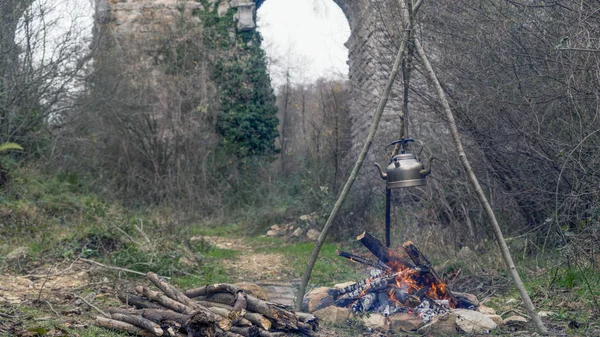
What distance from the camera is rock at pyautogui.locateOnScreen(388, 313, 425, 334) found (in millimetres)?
5434

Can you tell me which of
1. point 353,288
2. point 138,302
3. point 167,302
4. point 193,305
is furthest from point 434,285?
point 138,302

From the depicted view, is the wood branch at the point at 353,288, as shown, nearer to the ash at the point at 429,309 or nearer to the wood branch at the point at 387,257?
the wood branch at the point at 387,257

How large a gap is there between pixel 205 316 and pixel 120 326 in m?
0.77

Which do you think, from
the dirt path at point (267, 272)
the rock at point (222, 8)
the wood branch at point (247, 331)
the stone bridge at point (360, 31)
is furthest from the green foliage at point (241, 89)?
the wood branch at point (247, 331)

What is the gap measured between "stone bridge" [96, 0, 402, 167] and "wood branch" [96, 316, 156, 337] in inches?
175

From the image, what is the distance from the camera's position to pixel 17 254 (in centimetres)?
716

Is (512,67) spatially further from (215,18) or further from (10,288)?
(215,18)

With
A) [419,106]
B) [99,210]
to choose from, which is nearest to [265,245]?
[99,210]

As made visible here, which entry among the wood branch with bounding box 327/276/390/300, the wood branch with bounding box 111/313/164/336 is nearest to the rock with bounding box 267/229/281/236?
the wood branch with bounding box 327/276/390/300

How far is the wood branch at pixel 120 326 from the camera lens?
4543 mm

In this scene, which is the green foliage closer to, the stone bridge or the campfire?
the stone bridge

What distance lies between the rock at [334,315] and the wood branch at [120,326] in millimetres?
1772

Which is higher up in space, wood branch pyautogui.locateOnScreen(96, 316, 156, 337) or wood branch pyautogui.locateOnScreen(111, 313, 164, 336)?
wood branch pyautogui.locateOnScreen(111, 313, 164, 336)

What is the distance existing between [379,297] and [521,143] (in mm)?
2976
